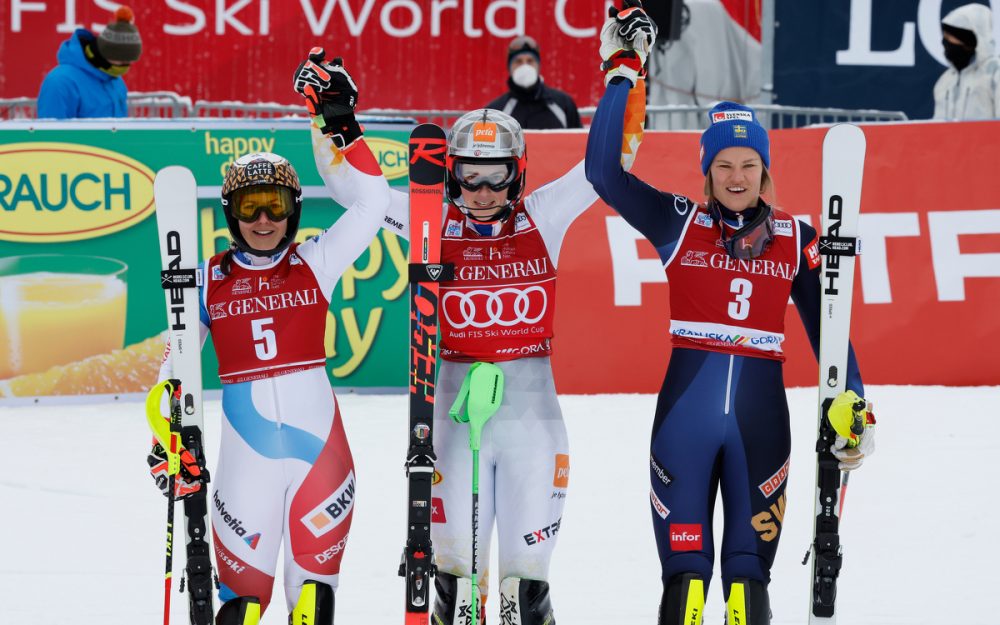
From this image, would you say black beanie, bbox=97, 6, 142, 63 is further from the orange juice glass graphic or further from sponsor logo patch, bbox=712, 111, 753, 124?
sponsor logo patch, bbox=712, 111, 753, 124

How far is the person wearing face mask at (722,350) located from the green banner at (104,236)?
486cm

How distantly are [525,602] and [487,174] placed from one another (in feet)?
5.09

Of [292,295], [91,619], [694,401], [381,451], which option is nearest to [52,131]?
[381,451]

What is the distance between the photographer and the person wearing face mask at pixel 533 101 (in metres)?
11.2

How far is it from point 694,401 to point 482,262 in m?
0.93

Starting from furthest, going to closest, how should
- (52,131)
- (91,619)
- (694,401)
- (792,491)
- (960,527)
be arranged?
(52,131)
(792,491)
(960,527)
(91,619)
(694,401)

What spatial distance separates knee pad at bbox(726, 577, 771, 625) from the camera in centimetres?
487

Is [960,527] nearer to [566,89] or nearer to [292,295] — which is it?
[292,295]

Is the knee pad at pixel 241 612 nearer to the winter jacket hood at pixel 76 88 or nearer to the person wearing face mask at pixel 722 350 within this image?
the person wearing face mask at pixel 722 350

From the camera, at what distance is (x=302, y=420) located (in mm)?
5047

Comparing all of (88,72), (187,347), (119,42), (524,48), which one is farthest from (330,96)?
(524,48)

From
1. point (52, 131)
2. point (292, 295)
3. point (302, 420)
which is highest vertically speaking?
point (52, 131)

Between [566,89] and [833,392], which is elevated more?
[566,89]

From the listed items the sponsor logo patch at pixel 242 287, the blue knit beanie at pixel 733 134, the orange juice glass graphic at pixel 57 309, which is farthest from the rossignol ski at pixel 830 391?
the orange juice glass graphic at pixel 57 309
